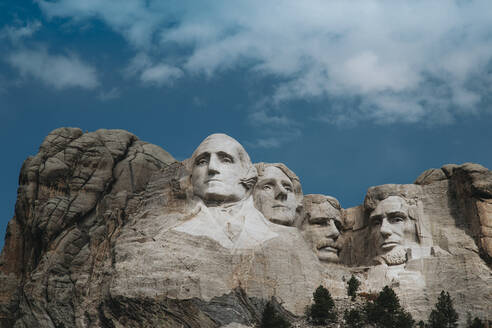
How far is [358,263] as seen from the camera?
2395cm

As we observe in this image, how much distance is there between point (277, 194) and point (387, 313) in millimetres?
4374

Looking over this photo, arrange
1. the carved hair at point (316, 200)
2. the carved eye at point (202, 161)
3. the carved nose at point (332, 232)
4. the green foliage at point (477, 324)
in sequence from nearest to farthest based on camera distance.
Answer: the green foliage at point (477, 324), the carved eye at point (202, 161), the carved nose at point (332, 232), the carved hair at point (316, 200)

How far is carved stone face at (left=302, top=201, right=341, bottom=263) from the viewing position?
78.2 ft

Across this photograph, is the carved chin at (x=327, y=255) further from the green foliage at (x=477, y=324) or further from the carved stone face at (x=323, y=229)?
the green foliage at (x=477, y=324)

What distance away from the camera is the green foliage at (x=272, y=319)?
19.3 meters

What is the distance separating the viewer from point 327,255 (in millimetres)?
23797

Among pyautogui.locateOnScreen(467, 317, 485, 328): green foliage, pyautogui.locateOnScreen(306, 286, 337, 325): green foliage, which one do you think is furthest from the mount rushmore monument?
pyautogui.locateOnScreen(467, 317, 485, 328): green foliage

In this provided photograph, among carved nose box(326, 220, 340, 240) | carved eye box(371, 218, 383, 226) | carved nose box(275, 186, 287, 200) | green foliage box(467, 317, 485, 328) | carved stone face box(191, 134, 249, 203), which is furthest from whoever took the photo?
carved nose box(326, 220, 340, 240)

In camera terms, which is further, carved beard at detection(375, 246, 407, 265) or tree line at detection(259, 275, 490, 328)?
carved beard at detection(375, 246, 407, 265)

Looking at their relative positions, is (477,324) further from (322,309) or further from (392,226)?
(392,226)

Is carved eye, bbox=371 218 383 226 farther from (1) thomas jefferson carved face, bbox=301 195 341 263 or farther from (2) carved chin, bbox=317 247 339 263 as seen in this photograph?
(2) carved chin, bbox=317 247 339 263

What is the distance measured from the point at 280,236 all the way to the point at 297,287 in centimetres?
119

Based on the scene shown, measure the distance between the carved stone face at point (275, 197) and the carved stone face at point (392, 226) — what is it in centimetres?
188

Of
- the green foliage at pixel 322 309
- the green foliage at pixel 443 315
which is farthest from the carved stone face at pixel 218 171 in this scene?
the green foliage at pixel 443 315
